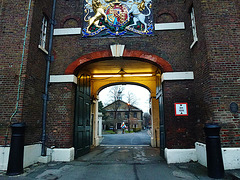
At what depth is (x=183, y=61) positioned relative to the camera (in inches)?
267

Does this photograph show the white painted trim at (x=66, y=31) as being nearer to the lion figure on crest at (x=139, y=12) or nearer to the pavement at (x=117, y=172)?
the lion figure on crest at (x=139, y=12)

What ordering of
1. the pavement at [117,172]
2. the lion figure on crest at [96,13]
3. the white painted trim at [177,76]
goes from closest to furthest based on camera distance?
the pavement at [117,172] < the white painted trim at [177,76] < the lion figure on crest at [96,13]

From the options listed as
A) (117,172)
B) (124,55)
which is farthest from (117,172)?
(124,55)

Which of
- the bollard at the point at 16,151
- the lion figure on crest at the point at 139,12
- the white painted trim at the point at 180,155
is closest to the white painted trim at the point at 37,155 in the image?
the bollard at the point at 16,151

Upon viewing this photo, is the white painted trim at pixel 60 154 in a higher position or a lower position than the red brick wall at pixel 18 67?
lower

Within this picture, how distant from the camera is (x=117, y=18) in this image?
743 cm

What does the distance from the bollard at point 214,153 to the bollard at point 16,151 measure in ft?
16.5

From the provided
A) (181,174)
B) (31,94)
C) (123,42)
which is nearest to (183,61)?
(123,42)

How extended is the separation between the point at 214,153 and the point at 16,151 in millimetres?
5200

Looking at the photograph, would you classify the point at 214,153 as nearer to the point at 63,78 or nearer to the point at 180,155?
the point at 180,155

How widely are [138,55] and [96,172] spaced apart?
4534 millimetres

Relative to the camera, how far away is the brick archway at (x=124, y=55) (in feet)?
22.4

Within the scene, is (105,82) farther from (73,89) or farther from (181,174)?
(181,174)

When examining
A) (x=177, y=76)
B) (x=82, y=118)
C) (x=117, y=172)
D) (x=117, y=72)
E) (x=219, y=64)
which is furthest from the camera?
(x=117, y=72)
